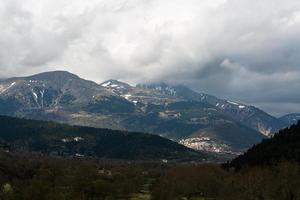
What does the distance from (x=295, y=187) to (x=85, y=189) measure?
77.6 m

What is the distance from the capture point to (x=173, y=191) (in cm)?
17438

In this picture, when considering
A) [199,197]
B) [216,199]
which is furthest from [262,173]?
[199,197]

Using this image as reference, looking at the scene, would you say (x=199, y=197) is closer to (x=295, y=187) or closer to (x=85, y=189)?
(x=85, y=189)

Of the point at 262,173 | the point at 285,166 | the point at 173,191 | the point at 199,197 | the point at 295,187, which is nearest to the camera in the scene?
the point at 295,187

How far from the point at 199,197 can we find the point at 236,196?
161ft

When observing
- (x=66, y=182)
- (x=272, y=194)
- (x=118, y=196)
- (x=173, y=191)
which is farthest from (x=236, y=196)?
(x=66, y=182)

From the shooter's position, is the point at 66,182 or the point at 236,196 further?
the point at 66,182

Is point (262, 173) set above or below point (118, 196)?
above

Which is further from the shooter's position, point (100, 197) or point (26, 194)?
point (100, 197)

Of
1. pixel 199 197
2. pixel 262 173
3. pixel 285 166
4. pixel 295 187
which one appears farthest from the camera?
pixel 199 197

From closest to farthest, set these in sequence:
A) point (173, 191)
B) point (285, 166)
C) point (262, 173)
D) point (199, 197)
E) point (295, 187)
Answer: point (295, 187), point (285, 166), point (262, 173), point (173, 191), point (199, 197)

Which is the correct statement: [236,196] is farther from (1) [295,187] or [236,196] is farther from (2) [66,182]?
(2) [66,182]

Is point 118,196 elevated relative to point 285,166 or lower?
lower

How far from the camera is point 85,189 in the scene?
181 metres
